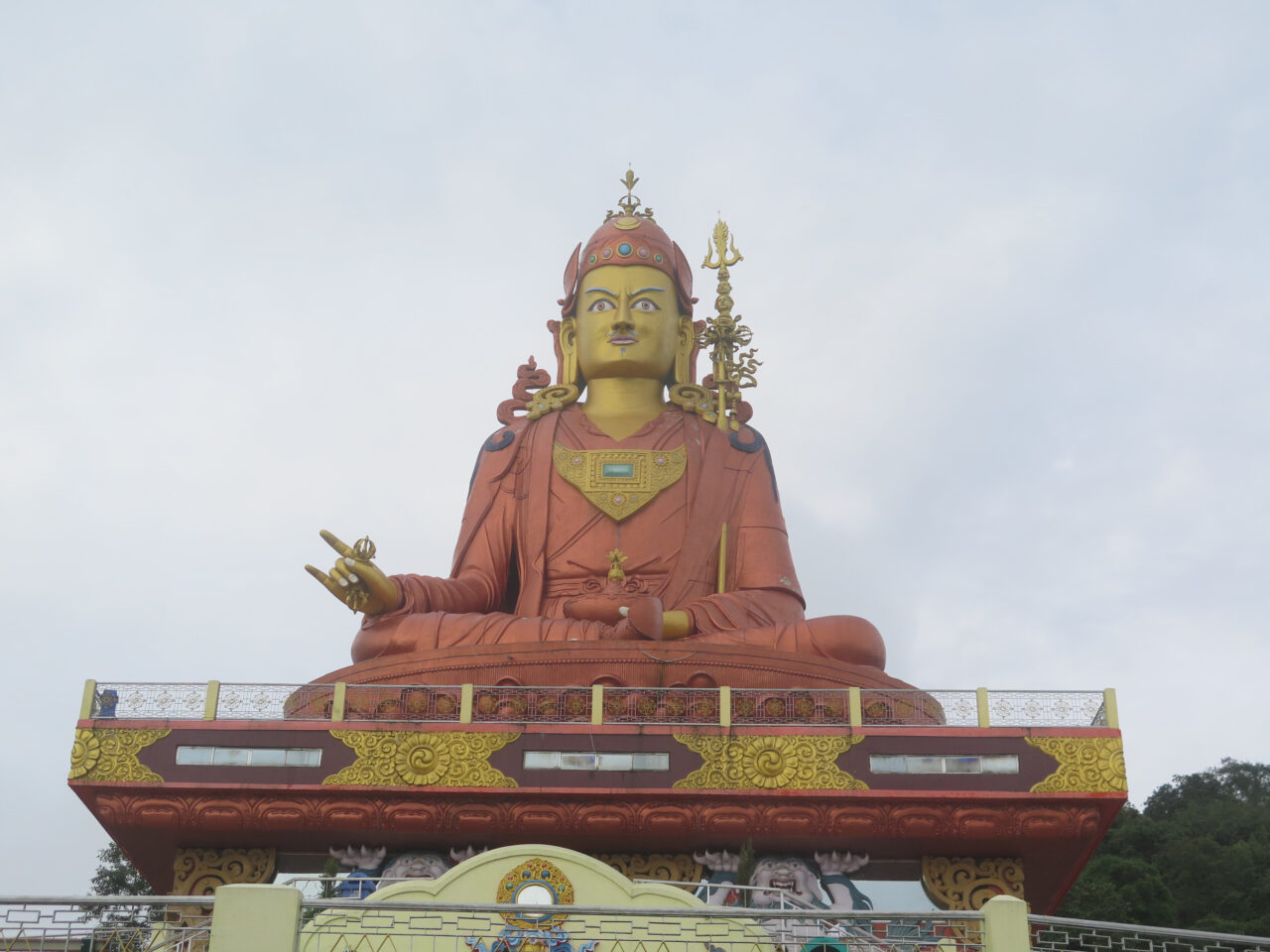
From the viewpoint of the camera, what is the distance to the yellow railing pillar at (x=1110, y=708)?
1102 centimetres

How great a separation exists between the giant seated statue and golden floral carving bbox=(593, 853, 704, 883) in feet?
4.37

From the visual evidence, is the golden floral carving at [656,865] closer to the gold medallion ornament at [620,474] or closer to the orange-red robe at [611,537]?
the orange-red robe at [611,537]

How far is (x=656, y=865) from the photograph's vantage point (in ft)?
36.2

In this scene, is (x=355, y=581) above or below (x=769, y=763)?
above

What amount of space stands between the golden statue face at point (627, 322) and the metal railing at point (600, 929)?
7223mm

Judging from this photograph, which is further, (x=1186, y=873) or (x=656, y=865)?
(x=1186, y=873)

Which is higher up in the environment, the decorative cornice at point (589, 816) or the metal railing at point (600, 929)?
the decorative cornice at point (589, 816)

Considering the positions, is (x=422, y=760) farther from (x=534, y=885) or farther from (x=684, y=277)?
(x=684, y=277)

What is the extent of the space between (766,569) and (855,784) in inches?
140

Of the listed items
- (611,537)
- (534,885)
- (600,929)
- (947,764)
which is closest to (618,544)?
(611,537)

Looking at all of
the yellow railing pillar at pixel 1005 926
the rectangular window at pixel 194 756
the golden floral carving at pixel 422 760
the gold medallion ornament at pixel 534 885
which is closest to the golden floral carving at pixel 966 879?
the golden floral carving at pixel 422 760

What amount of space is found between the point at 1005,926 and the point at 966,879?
13.4 feet

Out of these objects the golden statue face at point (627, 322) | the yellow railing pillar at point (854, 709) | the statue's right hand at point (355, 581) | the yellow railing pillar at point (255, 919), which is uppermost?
the golden statue face at point (627, 322)

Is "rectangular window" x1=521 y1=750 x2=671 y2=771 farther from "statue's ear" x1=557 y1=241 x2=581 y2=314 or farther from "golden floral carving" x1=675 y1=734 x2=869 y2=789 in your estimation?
"statue's ear" x1=557 y1=241 x2=581 y2=314
